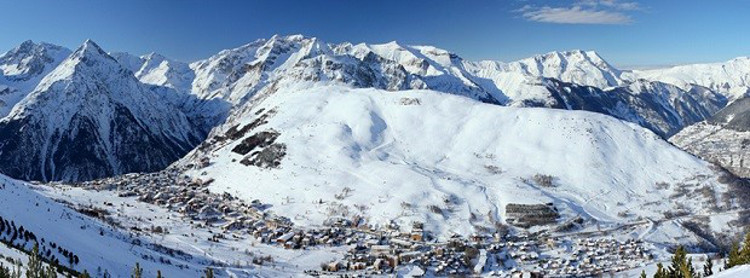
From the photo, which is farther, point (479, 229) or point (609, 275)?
point (479, 229)

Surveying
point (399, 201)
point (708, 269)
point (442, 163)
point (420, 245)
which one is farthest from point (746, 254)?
point (442, 163)

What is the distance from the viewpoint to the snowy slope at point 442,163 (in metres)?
116

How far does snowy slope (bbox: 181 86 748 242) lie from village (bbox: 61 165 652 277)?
15.4ft

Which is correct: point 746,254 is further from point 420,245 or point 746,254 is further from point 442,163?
point 442,163

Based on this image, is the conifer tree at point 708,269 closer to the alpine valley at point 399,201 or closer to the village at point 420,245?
the alpine valley at point 399,201

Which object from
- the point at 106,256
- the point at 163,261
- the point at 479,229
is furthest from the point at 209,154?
the point at 106,256

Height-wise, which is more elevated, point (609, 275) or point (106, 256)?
point (106, 256)

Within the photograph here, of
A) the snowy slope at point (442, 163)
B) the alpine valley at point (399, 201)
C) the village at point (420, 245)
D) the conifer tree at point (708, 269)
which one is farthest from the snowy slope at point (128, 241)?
the conifer tree at point (708, 269)

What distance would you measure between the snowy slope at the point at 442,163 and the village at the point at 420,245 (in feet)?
15.4

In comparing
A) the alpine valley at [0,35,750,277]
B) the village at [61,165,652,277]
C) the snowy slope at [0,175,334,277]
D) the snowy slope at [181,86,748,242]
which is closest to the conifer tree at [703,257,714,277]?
the alpine valley at [0,35,750,277]

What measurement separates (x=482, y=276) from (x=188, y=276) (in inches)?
1729

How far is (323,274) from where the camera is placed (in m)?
79.8

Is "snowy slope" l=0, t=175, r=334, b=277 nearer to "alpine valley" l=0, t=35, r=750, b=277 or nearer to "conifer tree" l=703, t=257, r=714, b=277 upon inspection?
"alpine valley" l=0, t=35, r=750, b=277

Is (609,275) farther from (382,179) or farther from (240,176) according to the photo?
(240,176)
